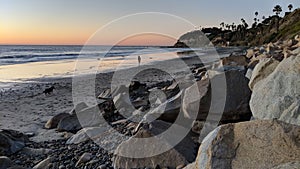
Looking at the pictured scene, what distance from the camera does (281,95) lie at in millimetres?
4621

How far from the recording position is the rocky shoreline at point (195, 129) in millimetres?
3262

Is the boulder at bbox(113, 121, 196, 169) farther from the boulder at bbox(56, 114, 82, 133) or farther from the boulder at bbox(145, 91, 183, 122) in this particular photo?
the boulder at bbox(56, 114, 82, 133)

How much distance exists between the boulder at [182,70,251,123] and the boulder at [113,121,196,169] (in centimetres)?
91

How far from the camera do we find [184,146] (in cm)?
514

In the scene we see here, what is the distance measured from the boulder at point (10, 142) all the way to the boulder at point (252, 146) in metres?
4.64

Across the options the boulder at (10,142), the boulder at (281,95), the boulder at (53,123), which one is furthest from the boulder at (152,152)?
the boulder at (53,123)

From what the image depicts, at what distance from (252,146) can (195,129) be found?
9.18ft

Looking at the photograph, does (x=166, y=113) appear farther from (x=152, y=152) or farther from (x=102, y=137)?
(x=152, y=152)

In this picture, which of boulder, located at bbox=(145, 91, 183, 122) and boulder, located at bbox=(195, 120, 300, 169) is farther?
boulder, located at bbox=(145, 91, 183, 122)

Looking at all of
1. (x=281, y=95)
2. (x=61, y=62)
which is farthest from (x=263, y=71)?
(x=61, y=62)

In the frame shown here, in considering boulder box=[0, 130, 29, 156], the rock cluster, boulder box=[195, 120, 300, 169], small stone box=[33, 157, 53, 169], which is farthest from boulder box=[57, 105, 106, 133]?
boulder box=[195, 120, 300, 169]

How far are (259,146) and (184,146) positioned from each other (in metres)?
2.01

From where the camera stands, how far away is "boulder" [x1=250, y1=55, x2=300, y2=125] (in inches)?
169

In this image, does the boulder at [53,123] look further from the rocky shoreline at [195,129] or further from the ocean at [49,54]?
the ocean at [49,54]
